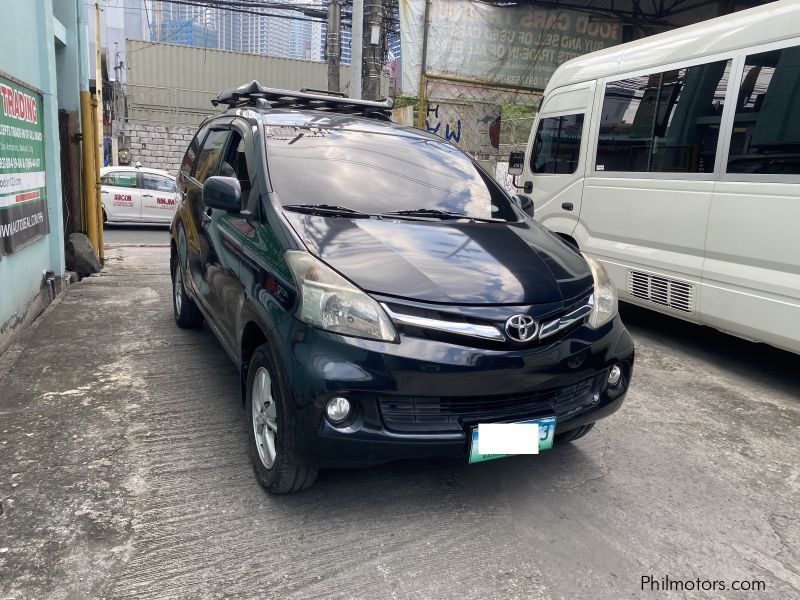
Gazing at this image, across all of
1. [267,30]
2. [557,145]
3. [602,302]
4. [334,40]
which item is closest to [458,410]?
[602,302]

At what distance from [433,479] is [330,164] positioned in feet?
5.89

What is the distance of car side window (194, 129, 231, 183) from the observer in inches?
167

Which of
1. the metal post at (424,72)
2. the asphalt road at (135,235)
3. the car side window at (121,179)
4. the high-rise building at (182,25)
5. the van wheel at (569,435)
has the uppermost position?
the high-rise building at (182,25)

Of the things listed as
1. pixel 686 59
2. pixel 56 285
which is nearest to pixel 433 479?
pixel 686 59

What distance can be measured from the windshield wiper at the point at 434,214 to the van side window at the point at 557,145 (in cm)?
326

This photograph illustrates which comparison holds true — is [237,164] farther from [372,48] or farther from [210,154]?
[372,48]

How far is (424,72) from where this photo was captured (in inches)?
425

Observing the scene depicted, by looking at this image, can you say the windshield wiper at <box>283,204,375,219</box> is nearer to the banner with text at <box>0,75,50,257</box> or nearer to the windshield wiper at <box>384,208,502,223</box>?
the windshield wiper at <box>384,208,502,223</box>

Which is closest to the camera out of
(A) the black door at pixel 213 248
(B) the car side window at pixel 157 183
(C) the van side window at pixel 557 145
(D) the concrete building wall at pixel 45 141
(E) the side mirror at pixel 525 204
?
(A) the black door at pixel 213 248

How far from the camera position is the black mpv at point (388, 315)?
243 cm

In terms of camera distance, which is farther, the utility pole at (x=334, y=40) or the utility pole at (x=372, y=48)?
the utility pole at (x=334, y=40)

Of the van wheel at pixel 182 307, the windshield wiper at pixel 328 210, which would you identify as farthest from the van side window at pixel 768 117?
the van wheel at pixel 182 307

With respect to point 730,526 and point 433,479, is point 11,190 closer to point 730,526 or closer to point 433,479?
point 433,479

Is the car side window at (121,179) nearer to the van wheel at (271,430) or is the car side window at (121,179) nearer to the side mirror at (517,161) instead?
the side mirror at (517,161)
